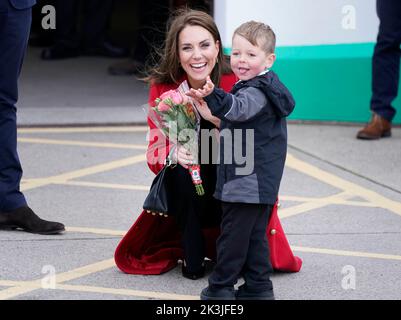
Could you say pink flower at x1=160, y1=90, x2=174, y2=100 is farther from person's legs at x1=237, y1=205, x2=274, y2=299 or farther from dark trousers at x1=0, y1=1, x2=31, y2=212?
dark trousers at x1=0, y1=1, x2=31, y2=212

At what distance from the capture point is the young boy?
4.12m

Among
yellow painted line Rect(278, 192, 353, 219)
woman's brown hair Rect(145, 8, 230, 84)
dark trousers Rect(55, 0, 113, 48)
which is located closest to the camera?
woman's brown hair Rect(145, 8, 230, 84)

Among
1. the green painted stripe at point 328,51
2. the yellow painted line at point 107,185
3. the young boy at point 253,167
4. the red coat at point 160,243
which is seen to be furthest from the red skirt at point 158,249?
the green painted stripe at point 328,51

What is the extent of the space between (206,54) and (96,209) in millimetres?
1667

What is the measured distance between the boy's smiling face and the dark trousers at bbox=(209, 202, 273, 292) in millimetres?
544

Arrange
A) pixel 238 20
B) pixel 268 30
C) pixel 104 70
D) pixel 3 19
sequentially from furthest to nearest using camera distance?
pixel 104 70, pixel 238 20, pixel 3 19, pixel 268 30

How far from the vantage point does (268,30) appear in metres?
4.18

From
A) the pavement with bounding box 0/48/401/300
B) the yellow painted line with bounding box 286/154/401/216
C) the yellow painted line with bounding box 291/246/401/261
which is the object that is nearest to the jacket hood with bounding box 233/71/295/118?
the pavement with bounding box 0/48/401/300

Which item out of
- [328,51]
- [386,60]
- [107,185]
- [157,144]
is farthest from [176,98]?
[328,51]

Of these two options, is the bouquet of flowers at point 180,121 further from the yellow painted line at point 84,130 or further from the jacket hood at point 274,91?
the yellow painted line at point 84,130

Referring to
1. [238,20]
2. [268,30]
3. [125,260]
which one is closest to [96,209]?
[125,260]

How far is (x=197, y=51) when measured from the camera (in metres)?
4.46
